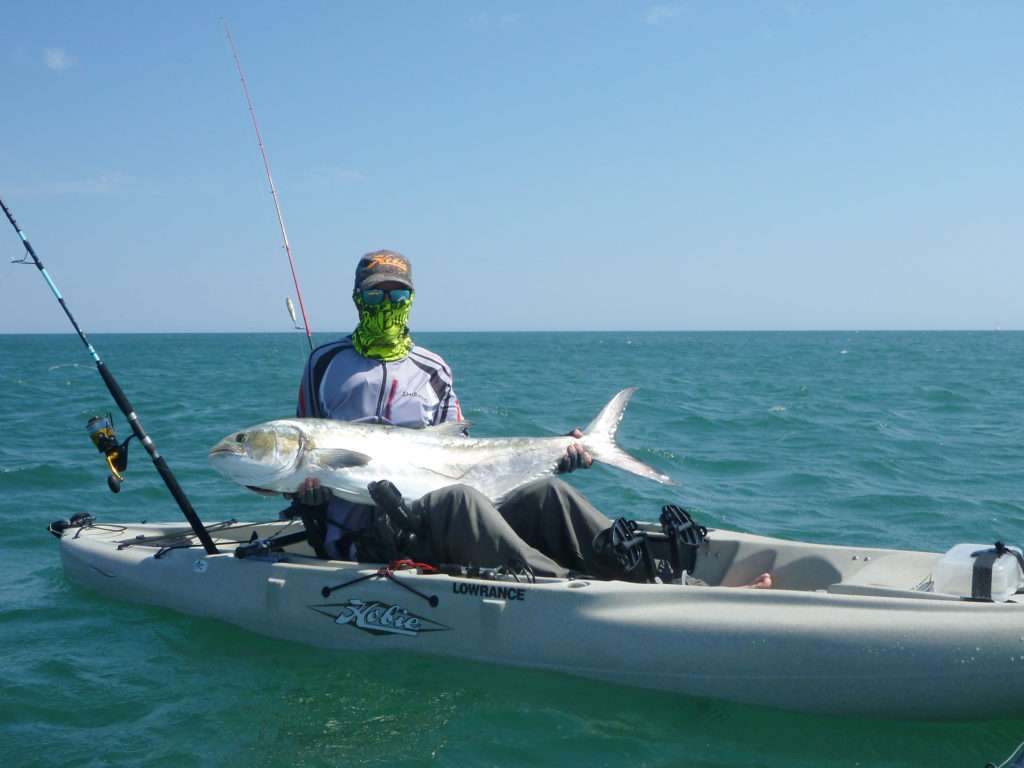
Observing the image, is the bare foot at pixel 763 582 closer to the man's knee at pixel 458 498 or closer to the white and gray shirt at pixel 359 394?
the man's knee at pixel 458 498

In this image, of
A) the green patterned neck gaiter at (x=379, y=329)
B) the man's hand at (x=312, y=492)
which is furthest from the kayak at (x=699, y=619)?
the green patterned neck gaiter at (x=379, y=329)

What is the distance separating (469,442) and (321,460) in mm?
869

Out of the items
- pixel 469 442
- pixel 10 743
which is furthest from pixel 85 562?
pixel 469 442

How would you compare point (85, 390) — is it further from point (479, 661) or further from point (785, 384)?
point (479, 661)

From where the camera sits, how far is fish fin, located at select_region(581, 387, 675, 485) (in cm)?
561

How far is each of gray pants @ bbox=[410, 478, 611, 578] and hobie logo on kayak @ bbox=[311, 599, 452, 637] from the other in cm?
37

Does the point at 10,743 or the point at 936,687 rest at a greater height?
the point at 936,687

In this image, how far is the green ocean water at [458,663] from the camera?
456 centimetres

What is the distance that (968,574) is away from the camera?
15.0 ft

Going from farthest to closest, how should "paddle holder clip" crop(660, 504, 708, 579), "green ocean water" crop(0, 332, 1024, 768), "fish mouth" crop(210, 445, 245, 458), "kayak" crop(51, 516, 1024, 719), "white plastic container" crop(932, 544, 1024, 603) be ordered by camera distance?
"paddle holder clip" crop(660, 504, 708, 579) → "fish mouth" crop(210, 445, 245, 458) → "green ocean water" crop(0, 332, 1024, 768) → "white plastic container" crop(932, 544, 1024, 603) → "kayak" crop(51, 516, 1024, 719)

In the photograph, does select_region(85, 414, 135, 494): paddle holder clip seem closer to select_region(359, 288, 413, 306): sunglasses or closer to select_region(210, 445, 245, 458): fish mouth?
select_region(210, 445, 245, 458): fish mouth

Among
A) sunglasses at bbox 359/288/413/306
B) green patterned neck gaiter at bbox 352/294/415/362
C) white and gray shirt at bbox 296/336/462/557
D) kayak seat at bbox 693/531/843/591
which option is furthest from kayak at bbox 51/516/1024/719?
sunglasses at bbox 359/288/413/306

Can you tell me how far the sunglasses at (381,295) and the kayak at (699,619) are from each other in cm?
157

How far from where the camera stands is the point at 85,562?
690cm
